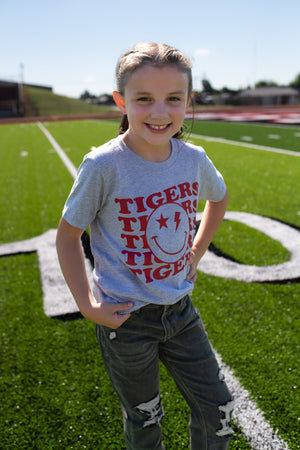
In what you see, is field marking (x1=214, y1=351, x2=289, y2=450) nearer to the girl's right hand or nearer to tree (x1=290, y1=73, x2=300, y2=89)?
the girl's right hand

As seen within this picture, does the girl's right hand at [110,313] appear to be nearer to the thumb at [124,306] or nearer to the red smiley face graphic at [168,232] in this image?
the thumb at [124,306]

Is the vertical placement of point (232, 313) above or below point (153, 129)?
below

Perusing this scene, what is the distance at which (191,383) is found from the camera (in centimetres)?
147

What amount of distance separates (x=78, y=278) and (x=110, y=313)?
154mm

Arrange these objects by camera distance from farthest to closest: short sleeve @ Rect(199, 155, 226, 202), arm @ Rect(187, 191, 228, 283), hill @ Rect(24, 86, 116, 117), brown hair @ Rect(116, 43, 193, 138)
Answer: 1. hill @ Rect(24, 86, 116, 117)
2. arm @ Rect(187, 191, 228, 283)
3. short sleeve @ Rect(199, 155, 226, 202)
4. brown hair @ Rect(116, 43, 193, 138)

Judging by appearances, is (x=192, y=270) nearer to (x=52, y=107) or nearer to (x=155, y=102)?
(x=155, y=102)

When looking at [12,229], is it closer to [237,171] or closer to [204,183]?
[204,183]

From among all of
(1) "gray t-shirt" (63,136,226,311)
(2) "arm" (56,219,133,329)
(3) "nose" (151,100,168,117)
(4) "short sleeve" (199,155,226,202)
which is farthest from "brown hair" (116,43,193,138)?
(2) "arm" (56,219,133,329)

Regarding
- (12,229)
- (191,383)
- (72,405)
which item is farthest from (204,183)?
(12,229)

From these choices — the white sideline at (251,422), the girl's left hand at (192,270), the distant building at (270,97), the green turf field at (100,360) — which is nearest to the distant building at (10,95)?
the distant building at (270,97)

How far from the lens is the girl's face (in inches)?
50.1

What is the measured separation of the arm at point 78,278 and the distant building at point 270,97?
66.6m

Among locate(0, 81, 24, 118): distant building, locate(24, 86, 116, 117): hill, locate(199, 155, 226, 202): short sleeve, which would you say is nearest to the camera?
locate(199, 155, 226, 202): short sleeve

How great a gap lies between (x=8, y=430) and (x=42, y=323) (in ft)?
2.93
